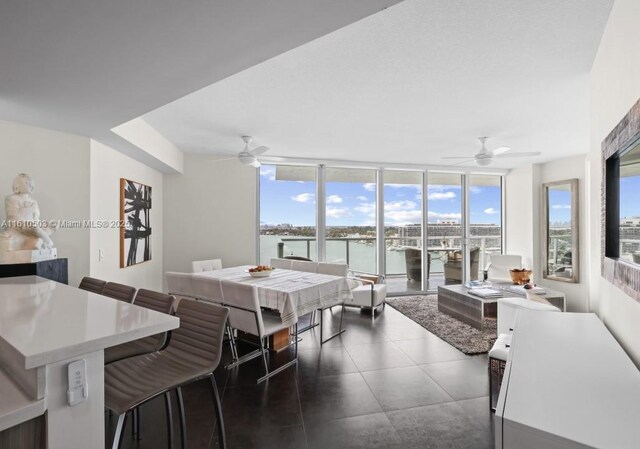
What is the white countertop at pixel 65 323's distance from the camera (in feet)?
3.30

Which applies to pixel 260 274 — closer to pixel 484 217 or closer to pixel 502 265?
pixel 502 265

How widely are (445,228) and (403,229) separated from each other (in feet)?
2.93

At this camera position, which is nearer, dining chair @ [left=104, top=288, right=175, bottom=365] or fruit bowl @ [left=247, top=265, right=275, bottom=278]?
dining chair @ [left=104, top=288, right=175, bottom=365]

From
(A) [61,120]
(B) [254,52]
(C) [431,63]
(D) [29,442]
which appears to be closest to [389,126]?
(C) [431,63]

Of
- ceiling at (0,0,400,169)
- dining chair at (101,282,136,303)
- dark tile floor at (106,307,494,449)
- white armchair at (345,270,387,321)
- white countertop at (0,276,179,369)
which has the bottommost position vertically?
dark tile floor at (106,307,494,449)

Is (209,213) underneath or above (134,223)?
above

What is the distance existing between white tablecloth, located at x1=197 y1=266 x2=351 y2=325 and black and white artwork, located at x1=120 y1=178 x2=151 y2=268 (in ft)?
3.52

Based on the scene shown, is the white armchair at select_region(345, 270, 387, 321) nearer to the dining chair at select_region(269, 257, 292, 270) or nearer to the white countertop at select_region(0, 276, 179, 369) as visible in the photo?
the dining chair at select_region(269, 257, 292, 270)

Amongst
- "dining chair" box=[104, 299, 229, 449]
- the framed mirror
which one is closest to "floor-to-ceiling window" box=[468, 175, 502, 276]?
the framed mirror

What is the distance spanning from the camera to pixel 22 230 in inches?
97.3

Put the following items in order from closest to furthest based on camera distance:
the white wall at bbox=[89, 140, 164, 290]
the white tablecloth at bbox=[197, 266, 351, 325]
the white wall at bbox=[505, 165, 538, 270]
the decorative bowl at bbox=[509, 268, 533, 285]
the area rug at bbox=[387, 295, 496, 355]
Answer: the white tablecloth at bbox=[197, 266, 351, 325] → the white wall at bbox=[89, 140, 164, 290] → the area rug at bbox=[387, 295, 496, 355] → the decorative bowl at bbox=[509, 268, 533, 285] → the white wall at bbox=[505, 165, 538, 270]

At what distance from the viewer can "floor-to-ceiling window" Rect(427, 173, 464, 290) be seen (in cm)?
639

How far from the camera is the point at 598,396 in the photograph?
1.12 metres

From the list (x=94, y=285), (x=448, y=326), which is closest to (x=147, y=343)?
(x=94, y=285)
